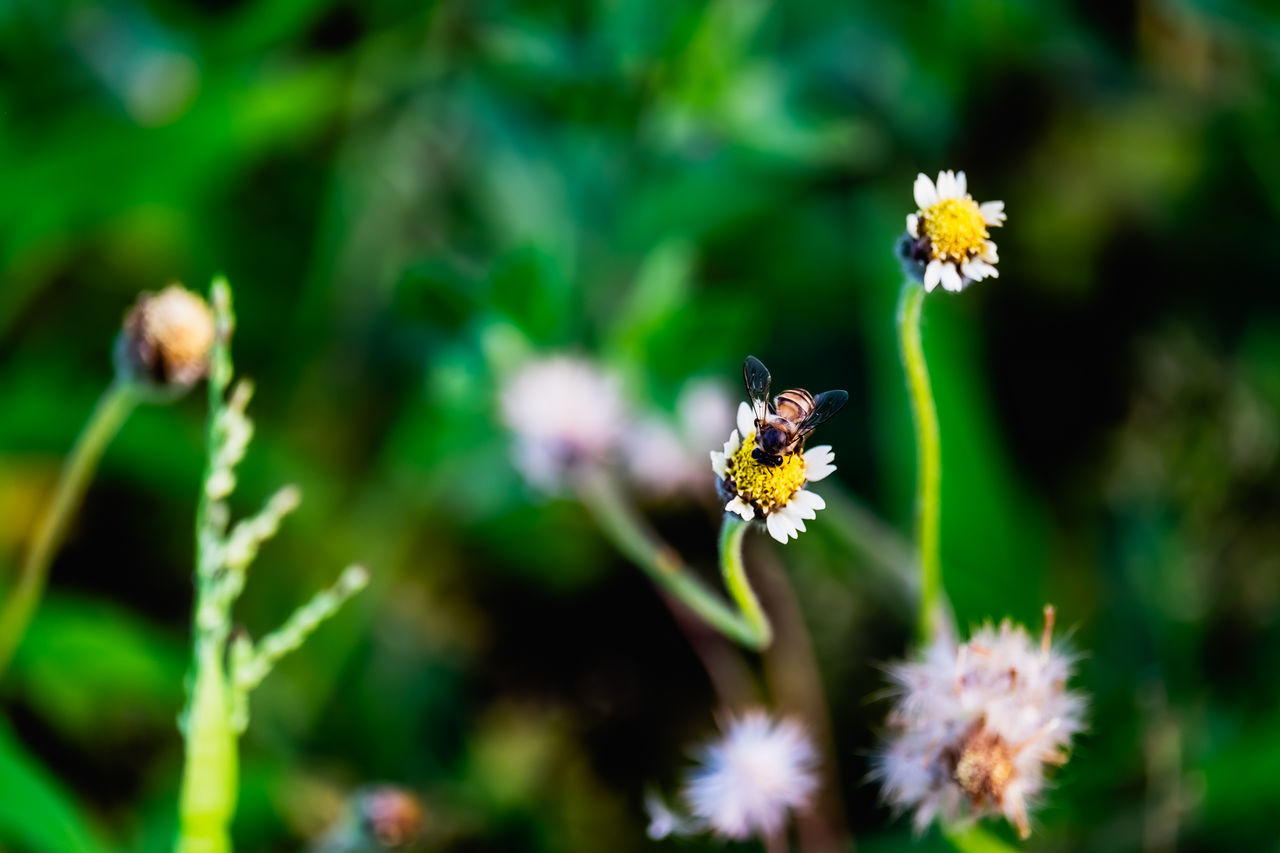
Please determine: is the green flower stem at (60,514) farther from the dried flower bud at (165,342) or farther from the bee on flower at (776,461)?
the bee on flower at (776,461)

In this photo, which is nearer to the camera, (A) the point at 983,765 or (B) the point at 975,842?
(A) the point at 983,765

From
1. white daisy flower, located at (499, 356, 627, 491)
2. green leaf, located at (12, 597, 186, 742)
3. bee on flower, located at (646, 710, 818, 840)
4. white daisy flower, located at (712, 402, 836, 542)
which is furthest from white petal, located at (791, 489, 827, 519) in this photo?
green leaf, located at (12, 597, 186, 742)

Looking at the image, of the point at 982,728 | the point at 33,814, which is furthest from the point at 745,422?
the point at 33,814

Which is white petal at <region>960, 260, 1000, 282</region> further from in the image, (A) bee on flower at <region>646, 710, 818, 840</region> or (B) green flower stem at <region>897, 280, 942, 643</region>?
(A) bee on flower at <region>646, 710, 818, 840</region>

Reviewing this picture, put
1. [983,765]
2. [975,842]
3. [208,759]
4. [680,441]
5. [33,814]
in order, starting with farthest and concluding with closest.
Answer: [680,441] → [33,814] → [975,842] → [208,759] → [983,765]

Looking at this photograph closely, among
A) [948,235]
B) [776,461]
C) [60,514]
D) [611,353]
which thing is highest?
[611,353]

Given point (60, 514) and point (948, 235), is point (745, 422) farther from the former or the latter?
point (60, 514)

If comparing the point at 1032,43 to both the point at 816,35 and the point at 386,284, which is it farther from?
the point at 386,284

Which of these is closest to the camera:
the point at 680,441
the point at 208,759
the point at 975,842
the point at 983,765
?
the point at 983,765
